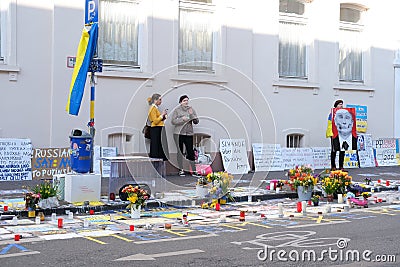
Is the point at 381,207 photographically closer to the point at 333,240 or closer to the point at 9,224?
the point at 333,240

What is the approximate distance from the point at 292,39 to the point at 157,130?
21.3 feet

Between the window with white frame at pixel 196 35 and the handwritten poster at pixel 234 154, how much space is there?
2170mm

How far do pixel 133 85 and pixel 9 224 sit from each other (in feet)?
25.7

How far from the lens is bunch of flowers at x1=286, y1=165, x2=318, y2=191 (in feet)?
44.1

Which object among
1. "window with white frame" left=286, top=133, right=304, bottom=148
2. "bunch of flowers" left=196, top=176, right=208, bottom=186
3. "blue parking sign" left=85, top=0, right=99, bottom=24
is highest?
"blue parking sign" left=85, top=0, right=99, bottom=24

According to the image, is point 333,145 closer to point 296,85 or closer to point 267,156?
point 267,156

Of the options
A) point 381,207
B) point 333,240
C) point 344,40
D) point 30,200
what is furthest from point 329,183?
point 344,40

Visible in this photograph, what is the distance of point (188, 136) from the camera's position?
17328mm

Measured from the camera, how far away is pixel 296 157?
2030 centimetres

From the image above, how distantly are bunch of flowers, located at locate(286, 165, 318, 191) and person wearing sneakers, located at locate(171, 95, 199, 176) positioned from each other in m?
3.69

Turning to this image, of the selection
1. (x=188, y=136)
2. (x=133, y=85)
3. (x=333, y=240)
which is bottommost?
(x=333, y=240)

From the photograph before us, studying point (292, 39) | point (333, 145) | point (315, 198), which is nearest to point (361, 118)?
point (333, 145)

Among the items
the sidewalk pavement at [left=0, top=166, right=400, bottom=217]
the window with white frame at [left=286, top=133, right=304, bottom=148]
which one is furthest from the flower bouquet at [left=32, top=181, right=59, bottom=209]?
the window with white frame at [left=286, top=133, right=304, bottom=148]

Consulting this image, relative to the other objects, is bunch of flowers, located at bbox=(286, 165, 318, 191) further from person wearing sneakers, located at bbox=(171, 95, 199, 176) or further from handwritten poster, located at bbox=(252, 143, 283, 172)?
handwritten poster, located at bbox=(252, 143, 283, 172)
